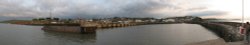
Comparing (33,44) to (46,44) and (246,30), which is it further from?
(246,30)

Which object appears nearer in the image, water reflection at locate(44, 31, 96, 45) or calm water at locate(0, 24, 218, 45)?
calm water at locate(0, 24, 218, 45)

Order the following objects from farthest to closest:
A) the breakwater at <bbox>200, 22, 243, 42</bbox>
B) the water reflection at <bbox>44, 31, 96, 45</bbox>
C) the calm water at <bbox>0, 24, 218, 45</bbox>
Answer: the water reflection at <bbox>44, 31, 96, 45</bbox> → the calm water at <bbox>0, 24, 218, 45</bbox> → the breakwater at <bbox>200, 22, 243, 42</bbox>

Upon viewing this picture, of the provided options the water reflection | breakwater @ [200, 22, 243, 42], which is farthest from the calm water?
breakwater @ [200, 22, 243, 42]

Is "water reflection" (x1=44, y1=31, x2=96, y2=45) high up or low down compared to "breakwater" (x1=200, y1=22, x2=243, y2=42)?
down

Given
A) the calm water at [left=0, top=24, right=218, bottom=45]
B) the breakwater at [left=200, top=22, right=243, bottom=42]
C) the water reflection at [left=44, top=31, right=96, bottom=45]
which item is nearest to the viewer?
the breakwater at [left=200, top=22, right=243, bottom=42]

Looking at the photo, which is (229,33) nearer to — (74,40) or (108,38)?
(108,38)

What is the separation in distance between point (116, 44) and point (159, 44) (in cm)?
481

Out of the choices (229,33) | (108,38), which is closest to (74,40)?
(108,38)

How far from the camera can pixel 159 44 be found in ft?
106

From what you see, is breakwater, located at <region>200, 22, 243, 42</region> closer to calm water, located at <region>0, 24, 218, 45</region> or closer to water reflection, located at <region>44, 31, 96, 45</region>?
calm water, located at <region>0, 24, 218, 45</region>

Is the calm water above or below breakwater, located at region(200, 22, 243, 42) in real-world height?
below

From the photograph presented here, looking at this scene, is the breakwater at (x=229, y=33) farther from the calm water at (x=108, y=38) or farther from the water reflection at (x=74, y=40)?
the water reflection at (x=74, y=40)

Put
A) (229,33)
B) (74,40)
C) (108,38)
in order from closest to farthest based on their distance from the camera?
(229,33) → (74,40) → (108,38)

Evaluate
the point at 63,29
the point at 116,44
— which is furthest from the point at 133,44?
the point at 63,29
